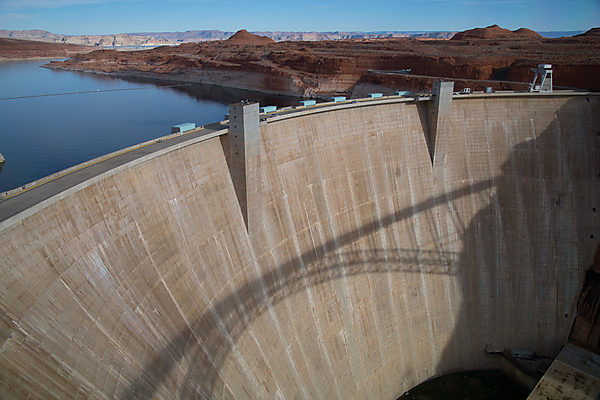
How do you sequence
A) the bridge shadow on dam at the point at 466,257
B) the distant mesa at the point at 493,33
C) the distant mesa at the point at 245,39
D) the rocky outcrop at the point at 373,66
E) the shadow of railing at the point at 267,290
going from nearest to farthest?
the shadow of railing at the point at 267,290 → the bridge shadow on dam at the point at 466,257 → the rocky outcrop at the point at 373,66 → the distant mesa at the point at 493,33 → the distant mesa at the point at 245,39

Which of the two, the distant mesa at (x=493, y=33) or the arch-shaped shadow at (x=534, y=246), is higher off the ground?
the distant mesa at (x=493, y=33)

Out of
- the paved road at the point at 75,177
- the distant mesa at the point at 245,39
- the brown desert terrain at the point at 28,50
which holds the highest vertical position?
the distant mesa at the point at 245,39

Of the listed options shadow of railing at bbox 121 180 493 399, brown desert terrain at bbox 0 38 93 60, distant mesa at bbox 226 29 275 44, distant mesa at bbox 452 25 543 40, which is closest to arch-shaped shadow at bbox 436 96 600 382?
shadow of railing at bbox 121 180 493 399

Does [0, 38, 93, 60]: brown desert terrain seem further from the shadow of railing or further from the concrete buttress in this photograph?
the shadow of railing

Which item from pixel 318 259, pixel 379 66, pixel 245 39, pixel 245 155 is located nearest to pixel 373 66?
pixel 379 66

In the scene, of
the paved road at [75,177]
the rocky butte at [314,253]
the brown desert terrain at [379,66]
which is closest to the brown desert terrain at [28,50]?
the brown desert terrain at [379,66]

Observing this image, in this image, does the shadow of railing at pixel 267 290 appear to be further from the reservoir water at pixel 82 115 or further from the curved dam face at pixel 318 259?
the reservoir water at pixel 82 115

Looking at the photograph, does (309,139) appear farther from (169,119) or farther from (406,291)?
(169,119)
